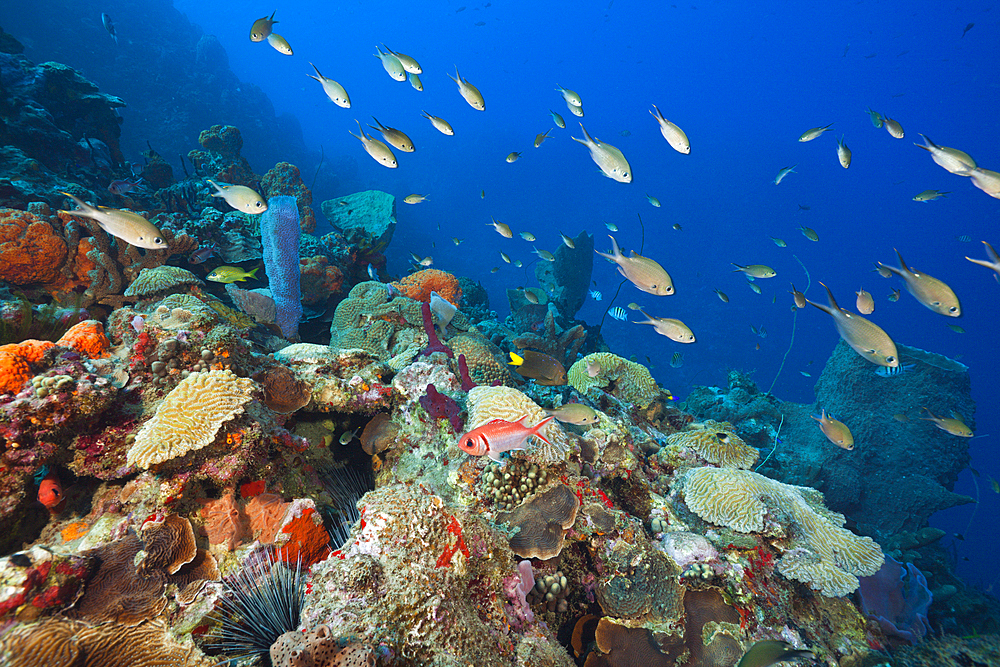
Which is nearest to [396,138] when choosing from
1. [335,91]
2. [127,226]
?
[335,91]

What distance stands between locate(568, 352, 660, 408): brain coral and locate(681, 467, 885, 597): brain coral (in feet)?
5.92

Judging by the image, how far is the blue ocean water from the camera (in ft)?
207

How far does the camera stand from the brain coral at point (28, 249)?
4.48m

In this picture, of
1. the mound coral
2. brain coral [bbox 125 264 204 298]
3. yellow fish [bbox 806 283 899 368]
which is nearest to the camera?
yellow fish [bbox 806 283 899 368]

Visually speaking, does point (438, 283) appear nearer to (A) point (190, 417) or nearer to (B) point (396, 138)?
(B) point (396, 138)

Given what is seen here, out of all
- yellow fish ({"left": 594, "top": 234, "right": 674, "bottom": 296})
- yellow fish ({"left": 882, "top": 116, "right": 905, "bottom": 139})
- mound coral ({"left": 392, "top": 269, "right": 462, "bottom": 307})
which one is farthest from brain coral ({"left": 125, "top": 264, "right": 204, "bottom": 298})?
yellow fish ({"left": 882, "top": 116, "right": 905, "bottom": 139})

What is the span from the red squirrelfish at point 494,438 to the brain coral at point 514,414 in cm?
72

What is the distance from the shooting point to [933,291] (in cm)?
387

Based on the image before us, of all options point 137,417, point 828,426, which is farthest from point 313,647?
point 828,426

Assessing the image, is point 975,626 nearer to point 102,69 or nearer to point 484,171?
point 102,69

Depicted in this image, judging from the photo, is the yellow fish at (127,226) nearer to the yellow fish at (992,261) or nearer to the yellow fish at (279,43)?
the yellow fish at (279,43)

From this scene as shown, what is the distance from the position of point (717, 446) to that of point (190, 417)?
487 cm

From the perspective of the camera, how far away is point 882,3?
249 feet

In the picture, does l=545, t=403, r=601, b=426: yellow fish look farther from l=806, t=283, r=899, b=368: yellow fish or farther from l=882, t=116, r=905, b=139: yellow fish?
l=882, t=116, r=905, b=139: yellow fish
